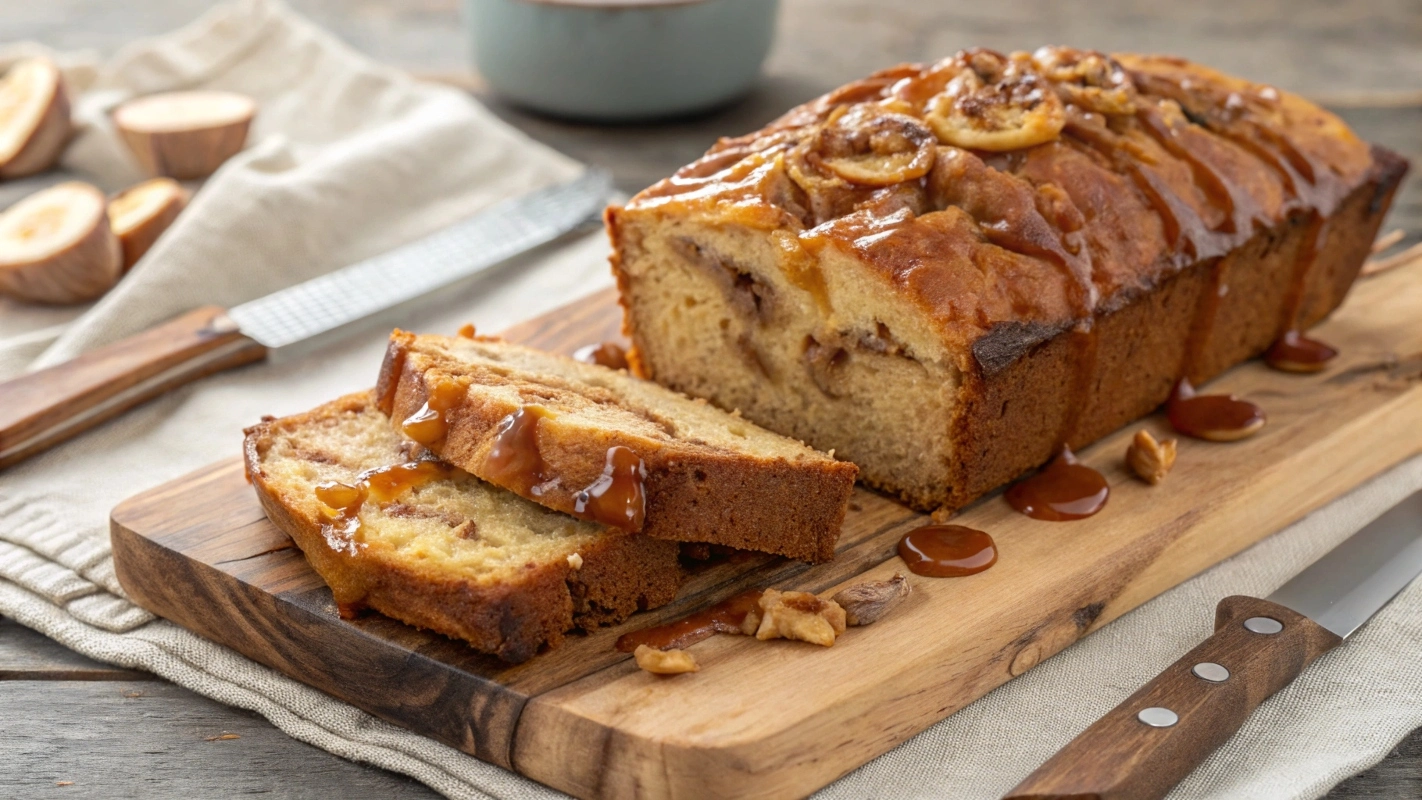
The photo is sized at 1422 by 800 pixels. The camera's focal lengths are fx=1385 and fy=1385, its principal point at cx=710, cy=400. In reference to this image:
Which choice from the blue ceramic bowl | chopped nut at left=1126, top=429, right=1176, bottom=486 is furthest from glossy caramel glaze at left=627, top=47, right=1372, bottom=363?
the blue ceramic bowl

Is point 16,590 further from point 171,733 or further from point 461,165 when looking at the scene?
point 461,165

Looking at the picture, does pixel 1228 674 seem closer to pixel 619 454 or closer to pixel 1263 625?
pixel 1263 625

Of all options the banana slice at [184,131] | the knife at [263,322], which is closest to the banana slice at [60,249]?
the knife at [263,322]

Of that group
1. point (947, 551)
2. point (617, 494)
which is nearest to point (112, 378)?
point (617, 494)

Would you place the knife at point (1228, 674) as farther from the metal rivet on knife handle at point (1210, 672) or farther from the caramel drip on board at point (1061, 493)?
the caramel drip on board at point (1061, 493)

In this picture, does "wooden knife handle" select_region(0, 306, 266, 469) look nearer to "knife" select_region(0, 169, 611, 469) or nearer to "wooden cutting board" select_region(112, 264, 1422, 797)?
"knife" select_region(0, 169, 611, 469)

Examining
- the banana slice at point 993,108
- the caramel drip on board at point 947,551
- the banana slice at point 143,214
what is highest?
the banana slice at point 993,108
